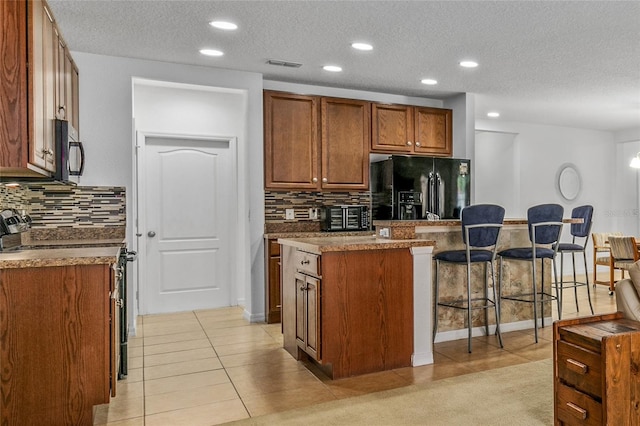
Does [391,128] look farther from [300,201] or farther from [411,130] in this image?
[300,201]

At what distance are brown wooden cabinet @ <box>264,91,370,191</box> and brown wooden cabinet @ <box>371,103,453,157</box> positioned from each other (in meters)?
0.17

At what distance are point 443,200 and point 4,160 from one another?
4270 millimetres

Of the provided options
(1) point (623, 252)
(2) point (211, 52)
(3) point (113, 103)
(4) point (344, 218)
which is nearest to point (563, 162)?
(1) point (623, 252)

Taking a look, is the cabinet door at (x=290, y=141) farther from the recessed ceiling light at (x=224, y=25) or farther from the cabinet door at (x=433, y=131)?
the cabinet door at (x=433, y=131)

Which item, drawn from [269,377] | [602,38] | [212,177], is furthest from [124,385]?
[602,38]

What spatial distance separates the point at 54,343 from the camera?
2252 mm

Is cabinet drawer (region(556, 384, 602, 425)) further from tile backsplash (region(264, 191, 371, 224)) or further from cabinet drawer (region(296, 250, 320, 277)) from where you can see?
tile backsplash (region(264, 191, 371, 224))

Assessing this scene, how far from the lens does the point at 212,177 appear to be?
5305 millimetres

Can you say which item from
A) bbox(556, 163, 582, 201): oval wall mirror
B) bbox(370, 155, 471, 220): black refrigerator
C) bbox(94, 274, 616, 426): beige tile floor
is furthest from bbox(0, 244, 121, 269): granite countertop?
bbox(556, 163, 582, 201): oval wall mirror

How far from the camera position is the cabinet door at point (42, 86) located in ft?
7.50

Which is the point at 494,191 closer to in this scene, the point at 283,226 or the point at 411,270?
the point at 283,226

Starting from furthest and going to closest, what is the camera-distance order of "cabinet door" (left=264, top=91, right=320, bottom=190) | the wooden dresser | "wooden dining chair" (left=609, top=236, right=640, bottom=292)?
"wooden dining chair" (left=609, top=236, right=640, bottom=292) → "cabinet door" (left=264, top=91, right=320, bottom=190) → the wooden dresser

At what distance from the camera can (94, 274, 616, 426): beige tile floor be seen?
262 cm

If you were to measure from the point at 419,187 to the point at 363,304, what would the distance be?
240 cm
